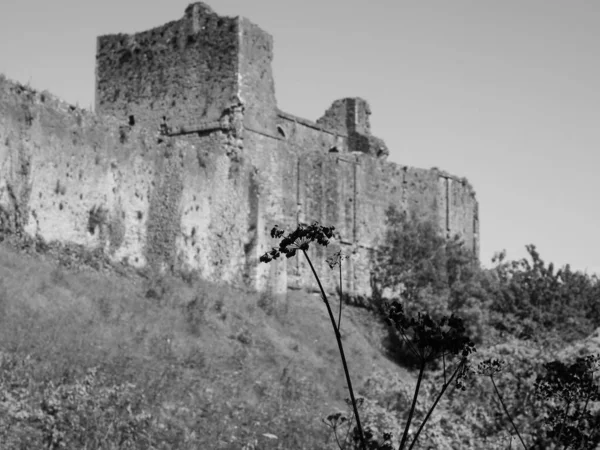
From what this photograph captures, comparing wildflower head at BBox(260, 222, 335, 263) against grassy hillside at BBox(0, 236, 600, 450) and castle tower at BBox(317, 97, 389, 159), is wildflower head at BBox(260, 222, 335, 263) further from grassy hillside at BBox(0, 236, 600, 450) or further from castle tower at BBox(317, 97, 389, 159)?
castle tower at BBox(317, 97, 389, 159)

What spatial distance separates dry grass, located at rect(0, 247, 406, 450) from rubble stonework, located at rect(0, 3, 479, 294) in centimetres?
123

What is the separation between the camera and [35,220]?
24.3 m

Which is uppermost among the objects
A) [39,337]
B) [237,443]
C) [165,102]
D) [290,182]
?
[165,102]

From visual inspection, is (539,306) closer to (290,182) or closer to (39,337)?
(290,182)

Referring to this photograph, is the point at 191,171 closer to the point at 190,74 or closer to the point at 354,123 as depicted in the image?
the point at 190,74

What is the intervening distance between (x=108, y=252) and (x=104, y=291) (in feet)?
7.34

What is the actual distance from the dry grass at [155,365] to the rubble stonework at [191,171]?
4.03 ft

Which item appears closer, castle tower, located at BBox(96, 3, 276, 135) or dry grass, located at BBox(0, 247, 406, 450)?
dry grass, located at BBox(0, 247, 406, 450)

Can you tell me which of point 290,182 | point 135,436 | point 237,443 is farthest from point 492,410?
point 290,182

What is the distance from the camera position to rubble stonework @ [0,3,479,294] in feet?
81.6

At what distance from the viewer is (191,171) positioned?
2931cm

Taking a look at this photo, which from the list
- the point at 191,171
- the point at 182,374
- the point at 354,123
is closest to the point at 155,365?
the point at 182,374

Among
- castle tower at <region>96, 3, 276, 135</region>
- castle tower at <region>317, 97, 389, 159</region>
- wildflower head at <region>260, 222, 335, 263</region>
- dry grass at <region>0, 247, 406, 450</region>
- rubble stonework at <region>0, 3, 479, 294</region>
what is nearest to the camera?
wildflower head at <region>260, 222, 335, 263</region>

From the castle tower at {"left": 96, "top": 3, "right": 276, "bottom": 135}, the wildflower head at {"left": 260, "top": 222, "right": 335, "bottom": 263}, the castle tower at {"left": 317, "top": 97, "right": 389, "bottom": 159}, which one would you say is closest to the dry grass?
the castle tower at {"left": 96, "top": 3, "right": 276, "bottom": 135}
